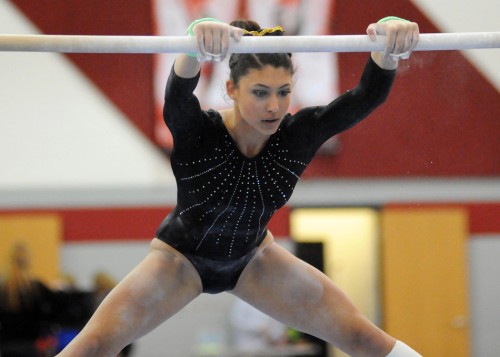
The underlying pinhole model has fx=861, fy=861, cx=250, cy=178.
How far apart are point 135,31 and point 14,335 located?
2.63 meters

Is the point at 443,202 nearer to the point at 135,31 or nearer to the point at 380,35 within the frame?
the point at 135,31

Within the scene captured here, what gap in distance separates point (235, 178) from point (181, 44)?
567 millimetres

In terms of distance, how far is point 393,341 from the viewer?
318 centimetres

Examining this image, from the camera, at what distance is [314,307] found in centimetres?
313

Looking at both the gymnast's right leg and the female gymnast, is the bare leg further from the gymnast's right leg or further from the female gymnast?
the gymnast's right leg

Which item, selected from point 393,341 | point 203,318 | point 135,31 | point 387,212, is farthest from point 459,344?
point 393,341

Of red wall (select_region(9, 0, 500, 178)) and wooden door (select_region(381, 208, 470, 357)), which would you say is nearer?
red wall (select_region(9, 0, 500, 178))

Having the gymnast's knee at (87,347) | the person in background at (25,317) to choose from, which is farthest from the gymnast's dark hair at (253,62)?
the person in background at (25,317)

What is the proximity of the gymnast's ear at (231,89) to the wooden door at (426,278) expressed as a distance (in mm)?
2847

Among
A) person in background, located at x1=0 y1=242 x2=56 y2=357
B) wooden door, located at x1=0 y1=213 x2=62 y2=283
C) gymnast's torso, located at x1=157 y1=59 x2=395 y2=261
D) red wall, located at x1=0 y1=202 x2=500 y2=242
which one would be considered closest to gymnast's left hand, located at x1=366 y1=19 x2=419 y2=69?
gymnast's torso, located at x1=157 y1=59 x2=395 y2=261

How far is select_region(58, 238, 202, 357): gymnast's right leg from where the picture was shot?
2.90m

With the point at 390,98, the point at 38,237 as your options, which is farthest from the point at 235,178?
the point at 38,237

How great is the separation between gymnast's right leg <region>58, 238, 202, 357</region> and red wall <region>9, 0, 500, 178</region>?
1.02 m

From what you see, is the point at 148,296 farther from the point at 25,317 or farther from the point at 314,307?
the point at 25,317
